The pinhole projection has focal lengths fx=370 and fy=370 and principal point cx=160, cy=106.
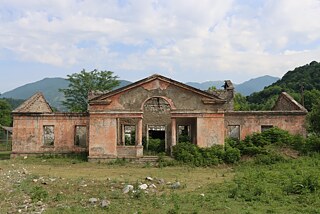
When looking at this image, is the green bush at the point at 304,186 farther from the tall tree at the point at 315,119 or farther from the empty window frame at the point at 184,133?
the empty window frame at the point at 184,133

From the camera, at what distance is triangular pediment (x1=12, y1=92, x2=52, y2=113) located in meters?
25.2

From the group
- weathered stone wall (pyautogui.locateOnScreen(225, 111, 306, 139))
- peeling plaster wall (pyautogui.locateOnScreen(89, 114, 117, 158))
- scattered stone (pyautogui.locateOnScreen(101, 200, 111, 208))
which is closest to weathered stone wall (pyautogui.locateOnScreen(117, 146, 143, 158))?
peeling plaster wall (pyautogui.locateOnScreen(89, 114, 117, 158))

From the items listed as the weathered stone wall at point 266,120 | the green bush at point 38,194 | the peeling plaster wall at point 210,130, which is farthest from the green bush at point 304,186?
the weathered stone wall at point 266,120

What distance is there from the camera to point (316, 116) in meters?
21.6

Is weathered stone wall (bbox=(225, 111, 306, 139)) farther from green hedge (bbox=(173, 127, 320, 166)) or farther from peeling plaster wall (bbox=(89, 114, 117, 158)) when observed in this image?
peeling plaster wall (bbox=(89, 114, 117, 158))

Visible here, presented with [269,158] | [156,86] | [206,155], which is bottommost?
[269,158]

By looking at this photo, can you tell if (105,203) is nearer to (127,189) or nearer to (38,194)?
(127,189)

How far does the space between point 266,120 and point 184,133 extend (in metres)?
9.11

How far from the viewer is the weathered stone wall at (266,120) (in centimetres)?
2366

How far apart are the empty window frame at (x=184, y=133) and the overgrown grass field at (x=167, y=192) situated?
933 cm

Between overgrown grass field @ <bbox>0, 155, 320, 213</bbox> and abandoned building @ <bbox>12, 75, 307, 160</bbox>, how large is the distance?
12.4 feet

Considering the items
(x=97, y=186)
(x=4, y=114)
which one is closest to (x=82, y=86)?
(x=4, y=114)

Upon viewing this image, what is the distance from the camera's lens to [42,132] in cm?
2469

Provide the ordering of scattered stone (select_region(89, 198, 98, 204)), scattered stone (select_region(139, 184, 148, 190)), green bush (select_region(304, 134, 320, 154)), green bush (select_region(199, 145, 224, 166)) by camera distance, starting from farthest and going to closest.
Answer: green bush (select_region(304, 134, 320, 154))
green bush (select_region(199, 145, 224, 166))
scattered stone (select_region(139, 184, 148, 190))
scattered stone (select_region(89, 198, 98, 204))
